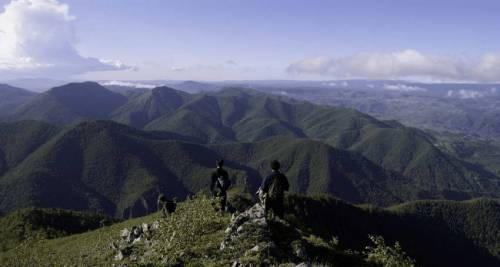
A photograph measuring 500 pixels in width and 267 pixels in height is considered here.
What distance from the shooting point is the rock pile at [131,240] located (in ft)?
81.1

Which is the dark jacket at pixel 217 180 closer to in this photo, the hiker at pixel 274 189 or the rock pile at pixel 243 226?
the hiker at pixel 274 189

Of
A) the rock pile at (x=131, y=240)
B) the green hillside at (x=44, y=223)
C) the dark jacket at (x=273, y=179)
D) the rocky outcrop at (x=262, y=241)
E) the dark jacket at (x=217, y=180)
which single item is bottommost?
the green hillside at (x=44, y=223)

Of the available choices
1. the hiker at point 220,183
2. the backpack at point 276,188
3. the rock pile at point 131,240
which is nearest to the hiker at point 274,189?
the backpack at point 276,188

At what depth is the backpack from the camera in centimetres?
2527

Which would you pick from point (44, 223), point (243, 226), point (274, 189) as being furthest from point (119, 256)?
point (44, 223)

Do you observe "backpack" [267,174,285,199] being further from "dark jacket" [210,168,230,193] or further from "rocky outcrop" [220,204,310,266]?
"dark jacket" [210,168,230,193]

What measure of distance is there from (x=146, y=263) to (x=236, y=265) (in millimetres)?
4046

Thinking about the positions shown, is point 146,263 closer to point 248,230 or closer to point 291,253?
point 248,230

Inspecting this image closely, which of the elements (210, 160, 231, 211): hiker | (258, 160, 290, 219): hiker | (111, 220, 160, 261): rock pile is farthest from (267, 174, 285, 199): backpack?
(111, 220, 160, 261): rock pile

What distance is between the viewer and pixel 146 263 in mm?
20281

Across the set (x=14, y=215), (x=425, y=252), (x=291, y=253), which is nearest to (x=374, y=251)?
(x=291, y=253)

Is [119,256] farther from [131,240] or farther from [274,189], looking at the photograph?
[274,189]

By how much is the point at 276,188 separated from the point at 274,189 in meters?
0.14

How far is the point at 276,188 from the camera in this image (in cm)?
2530
